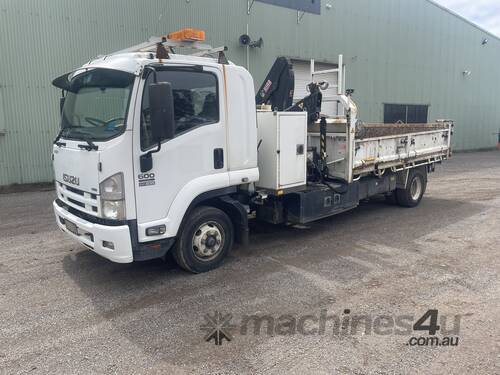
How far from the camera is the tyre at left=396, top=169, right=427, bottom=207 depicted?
28.4ft

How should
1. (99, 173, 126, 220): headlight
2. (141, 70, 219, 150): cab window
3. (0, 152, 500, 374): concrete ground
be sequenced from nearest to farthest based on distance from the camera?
(0, 152, 500, 374): concrete ground < (99, 173, 126, 220): headlight < (141, 70, 219, 150): cab window

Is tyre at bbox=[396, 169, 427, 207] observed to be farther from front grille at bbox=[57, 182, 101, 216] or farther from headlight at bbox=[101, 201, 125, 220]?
front grille at bbox=[57, 182, 101, 216]

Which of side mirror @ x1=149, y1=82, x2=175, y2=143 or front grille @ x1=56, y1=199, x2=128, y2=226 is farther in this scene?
front grille @ x1=56, y1=199, x2=128, y2=226

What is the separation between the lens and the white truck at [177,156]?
4.22 meters

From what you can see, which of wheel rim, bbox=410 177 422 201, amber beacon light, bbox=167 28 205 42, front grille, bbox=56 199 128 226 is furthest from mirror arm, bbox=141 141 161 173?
wheel rim, bbox=410 177 422 201

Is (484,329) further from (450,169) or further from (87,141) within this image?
(450,169)

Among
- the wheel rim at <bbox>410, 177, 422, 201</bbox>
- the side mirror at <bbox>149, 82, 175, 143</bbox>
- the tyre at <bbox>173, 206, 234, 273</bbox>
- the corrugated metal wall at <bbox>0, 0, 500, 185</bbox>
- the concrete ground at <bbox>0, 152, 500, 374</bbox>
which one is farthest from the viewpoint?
the corrugated metal wall at <bbox>0, 0, 500, 185</bbox>

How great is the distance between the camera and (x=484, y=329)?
149 inches

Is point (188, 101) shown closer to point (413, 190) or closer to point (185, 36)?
point (185, 36)

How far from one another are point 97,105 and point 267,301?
9.38ft

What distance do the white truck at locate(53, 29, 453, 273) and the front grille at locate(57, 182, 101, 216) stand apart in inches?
0.7

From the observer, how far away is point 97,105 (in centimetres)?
459

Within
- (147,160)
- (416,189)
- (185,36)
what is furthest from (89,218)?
(416,189)

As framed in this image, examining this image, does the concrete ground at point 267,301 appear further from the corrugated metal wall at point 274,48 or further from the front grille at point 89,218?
the corrugated metal wall at point 274,48
